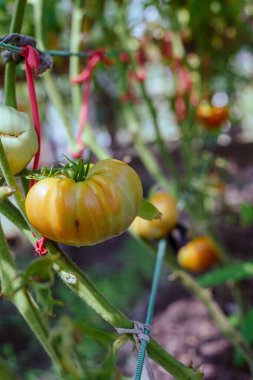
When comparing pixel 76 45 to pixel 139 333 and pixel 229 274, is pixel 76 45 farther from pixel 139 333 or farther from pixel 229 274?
pixel 139 333

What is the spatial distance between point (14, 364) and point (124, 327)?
1.38 metres

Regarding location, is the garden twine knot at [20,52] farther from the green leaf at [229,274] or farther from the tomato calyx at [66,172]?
the green leaf at [229,274]

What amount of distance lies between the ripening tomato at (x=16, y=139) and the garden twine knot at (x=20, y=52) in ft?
0.34

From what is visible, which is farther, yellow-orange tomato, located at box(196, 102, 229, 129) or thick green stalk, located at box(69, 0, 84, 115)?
yellow-orange tomato, located at box(196, 102, 229, 129)

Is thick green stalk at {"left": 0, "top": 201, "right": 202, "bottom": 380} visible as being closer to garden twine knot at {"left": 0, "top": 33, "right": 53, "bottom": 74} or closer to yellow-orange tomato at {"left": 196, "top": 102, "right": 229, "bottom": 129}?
garden twine knot at {"left": 0, "top": 33, "right": 53, "bottom": 74}

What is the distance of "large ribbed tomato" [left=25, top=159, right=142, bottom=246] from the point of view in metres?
0.44

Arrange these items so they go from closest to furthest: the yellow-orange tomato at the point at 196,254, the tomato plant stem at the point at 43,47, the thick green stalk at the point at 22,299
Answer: the thick green stalk at the point at 22,299
the tomato plant stem at the point at 43,47
the yellow-orange tomato at the point at 196,254

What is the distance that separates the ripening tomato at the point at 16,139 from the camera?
477mm

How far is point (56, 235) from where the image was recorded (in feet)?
1.51

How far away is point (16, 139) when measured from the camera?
0.48 metres

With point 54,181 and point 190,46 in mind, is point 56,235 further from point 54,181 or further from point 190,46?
point 190,46

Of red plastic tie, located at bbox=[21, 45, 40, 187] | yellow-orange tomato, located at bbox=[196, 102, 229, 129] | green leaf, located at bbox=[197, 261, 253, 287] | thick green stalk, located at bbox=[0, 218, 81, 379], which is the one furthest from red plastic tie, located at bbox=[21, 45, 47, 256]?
yellow-orange tomato, located at bbox=[196, 102, 229, 129]

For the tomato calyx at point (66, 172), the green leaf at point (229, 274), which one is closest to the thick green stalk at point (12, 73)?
the tomato calyx at point (66, 172)

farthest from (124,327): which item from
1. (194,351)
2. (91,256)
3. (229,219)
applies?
(91,256)
